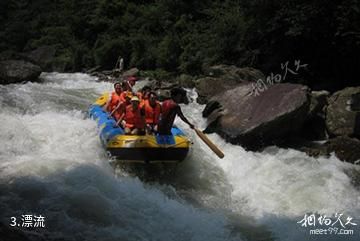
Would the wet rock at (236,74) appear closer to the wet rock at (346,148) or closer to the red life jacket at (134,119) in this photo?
the wet rock at (346,148)

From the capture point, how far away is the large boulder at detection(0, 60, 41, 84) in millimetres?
12657

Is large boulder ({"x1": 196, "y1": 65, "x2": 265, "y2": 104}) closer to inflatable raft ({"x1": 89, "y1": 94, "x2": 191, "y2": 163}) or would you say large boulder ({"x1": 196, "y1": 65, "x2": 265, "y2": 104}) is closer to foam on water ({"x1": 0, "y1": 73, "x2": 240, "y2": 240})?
foam on water ({"x1": 0, "y1": 73, "x2": 240, "y2": 240})

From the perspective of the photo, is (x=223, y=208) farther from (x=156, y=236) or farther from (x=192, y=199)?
(x=156, y=236)

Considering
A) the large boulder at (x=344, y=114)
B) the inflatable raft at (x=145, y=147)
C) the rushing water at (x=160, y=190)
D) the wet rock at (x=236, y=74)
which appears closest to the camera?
the rushing water at (x=160, y=190)

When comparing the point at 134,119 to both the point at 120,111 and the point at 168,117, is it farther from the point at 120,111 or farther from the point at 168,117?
the point at 120,111

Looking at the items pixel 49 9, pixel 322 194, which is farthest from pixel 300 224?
pixel 49 9

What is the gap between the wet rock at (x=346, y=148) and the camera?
7996 millimetres

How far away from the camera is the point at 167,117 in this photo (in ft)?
23.9

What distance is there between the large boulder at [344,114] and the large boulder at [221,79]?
2.67 m

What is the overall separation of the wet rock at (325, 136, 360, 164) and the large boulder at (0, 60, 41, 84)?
856 centimetres

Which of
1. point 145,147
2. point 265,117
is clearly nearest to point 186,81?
point 265,117

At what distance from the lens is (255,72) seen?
488 inches

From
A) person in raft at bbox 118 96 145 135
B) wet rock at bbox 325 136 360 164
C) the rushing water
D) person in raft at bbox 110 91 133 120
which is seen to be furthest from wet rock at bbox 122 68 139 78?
wet rock at bbox 325 136 360 164

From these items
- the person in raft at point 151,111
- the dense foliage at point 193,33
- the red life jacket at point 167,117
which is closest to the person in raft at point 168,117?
the red life jacket at point 167,117
